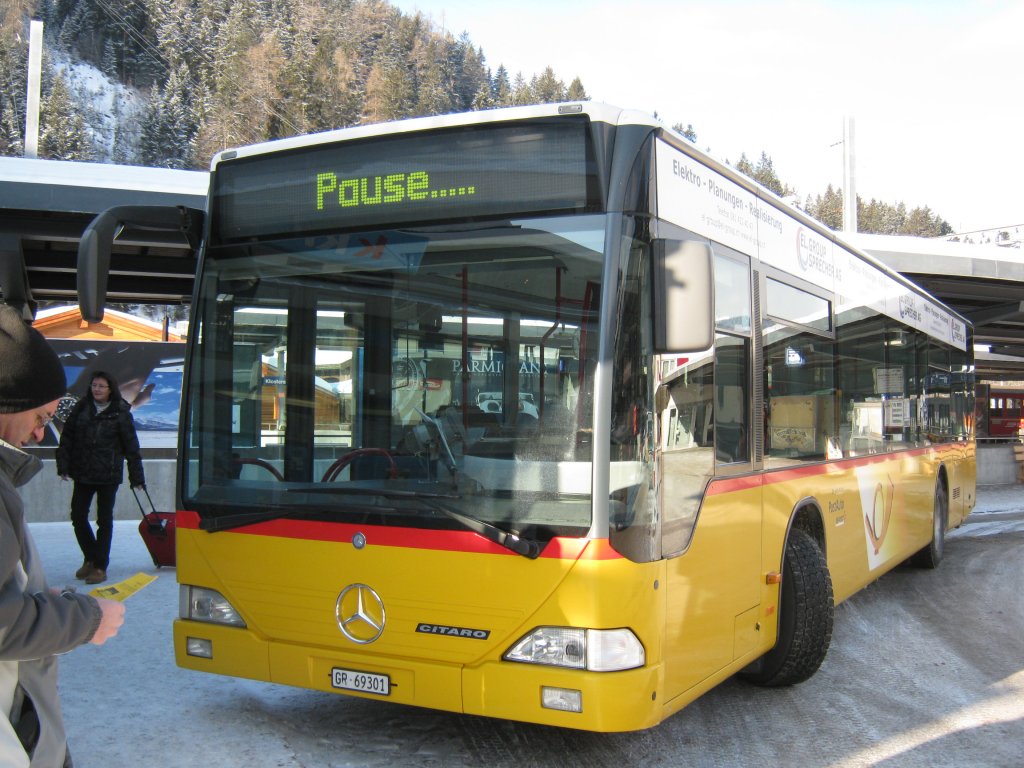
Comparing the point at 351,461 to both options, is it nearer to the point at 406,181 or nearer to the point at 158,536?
the point at 406,181

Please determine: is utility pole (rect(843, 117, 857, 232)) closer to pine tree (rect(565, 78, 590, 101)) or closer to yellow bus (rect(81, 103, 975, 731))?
yellow bus (rect(81, 103, 975, 731))

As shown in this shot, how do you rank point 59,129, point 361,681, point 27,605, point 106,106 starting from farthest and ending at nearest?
point 106,106 → point 59,129 → point 361,681 → point 27,605

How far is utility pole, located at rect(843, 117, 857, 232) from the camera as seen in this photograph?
893 inches

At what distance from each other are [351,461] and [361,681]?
0.98 meters

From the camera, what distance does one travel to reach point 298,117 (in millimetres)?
71562

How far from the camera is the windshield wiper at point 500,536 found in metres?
4.05

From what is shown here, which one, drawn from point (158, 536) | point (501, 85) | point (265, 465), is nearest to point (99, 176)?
point (158, 536)

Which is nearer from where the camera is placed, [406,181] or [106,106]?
[406,181]

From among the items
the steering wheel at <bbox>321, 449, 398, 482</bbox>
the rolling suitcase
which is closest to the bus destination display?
the steering wheel at <bbox>321, 449, 398, 482</bbox>

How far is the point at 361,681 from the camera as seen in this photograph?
4.41 m

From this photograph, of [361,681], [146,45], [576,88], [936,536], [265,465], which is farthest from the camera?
[576,88]

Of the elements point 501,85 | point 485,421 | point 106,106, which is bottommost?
point 485,421

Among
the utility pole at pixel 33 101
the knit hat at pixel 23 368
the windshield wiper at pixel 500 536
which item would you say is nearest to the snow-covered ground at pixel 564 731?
the windshield wiper at pixel 500 536

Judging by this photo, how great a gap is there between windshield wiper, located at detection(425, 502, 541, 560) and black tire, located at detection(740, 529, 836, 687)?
2.29 metres
